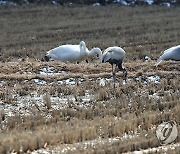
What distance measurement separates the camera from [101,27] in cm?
3055

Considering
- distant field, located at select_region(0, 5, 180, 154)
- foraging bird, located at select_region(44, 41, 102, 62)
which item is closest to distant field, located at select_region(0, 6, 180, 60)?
distant field, located at select_region(0, 5, 180, 154)

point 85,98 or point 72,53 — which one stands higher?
point 72,53

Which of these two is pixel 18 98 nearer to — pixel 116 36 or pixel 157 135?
pixel 157 135

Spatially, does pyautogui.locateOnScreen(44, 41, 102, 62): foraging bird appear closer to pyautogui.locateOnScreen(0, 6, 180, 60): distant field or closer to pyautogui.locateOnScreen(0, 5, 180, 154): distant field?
pyautogui.locateOnScreen(0, 5, 180, 154): distant field

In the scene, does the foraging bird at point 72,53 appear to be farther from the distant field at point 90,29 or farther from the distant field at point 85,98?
the distant field at point 90,29

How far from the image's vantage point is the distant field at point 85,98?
30.8 ft

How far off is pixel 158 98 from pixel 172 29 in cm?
1631

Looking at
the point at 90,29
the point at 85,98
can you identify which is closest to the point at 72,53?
the point at 85,98

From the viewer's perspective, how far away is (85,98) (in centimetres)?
1348

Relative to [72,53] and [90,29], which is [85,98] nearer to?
[72,53]

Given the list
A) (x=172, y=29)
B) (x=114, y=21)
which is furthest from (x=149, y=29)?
(x=114, y=21)

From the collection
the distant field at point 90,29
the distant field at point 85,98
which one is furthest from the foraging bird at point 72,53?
the distant field at point 90,29

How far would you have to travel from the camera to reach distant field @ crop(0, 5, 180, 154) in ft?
30.8

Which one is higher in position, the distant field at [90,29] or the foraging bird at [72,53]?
the distant field at [90,29]
